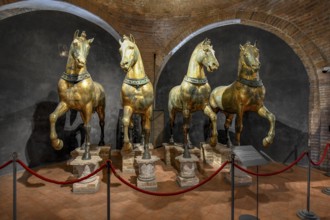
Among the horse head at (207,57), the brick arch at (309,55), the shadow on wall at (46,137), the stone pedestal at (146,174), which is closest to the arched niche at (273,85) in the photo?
the brick arch at (309,55)

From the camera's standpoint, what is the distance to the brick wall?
215 inches

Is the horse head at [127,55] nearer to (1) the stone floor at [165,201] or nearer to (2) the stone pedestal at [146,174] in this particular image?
(2) the stone pedestal at [146,174]

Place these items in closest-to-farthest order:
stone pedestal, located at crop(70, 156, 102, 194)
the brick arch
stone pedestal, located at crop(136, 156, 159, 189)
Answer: stone pedestal, located at crop(70, 156, 102, 194), stone pedestal, located at crop(136, 156, 159, 189), the brick arch

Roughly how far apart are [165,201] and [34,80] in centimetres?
489

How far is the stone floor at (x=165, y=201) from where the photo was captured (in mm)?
3279

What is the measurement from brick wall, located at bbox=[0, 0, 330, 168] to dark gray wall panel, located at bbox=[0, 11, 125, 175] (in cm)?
75

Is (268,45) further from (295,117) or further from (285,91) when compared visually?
(295,117)

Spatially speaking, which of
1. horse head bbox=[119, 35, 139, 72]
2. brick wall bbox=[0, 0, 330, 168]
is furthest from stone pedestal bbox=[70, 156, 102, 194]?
brick wall bbox=[0, 0, 330, 168]

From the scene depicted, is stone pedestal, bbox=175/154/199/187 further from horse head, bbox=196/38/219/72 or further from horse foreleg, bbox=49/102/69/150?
horse foreleg, bbox=49/102/69/150

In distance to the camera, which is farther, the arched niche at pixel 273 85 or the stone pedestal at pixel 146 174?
the arched niche at pixel 273 85

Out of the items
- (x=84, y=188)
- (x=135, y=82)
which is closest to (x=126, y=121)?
(x=135, y=82)

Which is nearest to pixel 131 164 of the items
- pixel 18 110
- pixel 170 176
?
pixel 170 176

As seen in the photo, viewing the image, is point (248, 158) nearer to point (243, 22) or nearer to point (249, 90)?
point (249, 90)

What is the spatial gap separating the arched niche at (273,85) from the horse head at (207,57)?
3346mm
